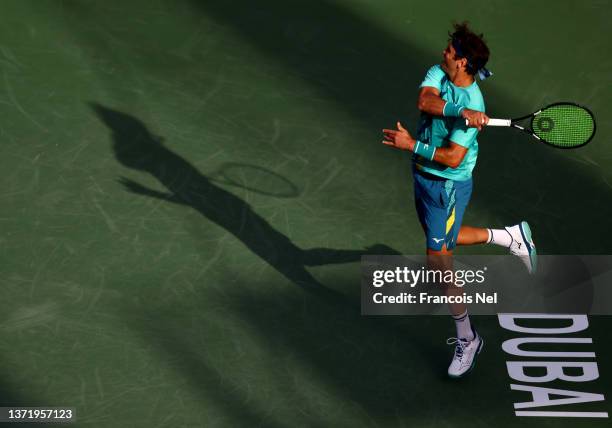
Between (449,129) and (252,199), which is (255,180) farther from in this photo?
(449,129)

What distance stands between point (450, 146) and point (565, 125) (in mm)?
1173

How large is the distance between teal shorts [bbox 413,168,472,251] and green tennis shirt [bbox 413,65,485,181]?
7 cm

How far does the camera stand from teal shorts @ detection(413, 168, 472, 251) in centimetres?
940

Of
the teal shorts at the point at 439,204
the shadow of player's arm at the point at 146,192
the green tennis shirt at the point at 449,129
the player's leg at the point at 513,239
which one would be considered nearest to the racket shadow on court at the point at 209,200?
the shadow of player's arm at the point at 146,192

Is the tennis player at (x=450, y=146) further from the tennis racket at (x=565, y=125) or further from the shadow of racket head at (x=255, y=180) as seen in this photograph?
the shadow of racket head at (x=255, y=180)

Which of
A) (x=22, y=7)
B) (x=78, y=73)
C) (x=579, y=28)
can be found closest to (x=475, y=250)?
(x=579, y=28)

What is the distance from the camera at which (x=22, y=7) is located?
1333cm

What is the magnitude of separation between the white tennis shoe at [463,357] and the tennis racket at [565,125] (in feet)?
5.60

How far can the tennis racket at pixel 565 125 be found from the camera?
31.4 ft

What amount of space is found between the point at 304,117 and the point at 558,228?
2913 mm

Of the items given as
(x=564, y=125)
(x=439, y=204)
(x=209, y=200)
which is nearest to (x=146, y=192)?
(x=209, y=200)

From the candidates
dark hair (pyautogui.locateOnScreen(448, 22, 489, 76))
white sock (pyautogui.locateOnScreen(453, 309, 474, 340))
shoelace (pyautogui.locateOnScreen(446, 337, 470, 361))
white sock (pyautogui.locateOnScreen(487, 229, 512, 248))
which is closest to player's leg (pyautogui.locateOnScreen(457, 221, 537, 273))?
white sock (pyautogui.locateOnScreen(487, 229, 512, 248))

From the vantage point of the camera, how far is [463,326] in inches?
378

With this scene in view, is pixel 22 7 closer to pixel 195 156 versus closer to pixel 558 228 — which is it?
pixel 195 156
